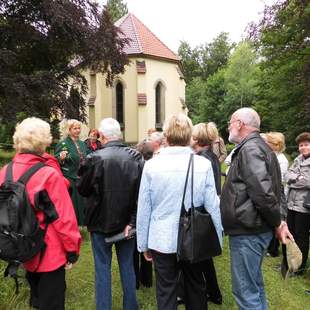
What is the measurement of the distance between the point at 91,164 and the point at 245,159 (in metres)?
1.41

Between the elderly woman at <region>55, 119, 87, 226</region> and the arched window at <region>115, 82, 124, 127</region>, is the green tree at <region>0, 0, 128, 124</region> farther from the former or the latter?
the arched window at <region>115, 82, 124, 127</region>

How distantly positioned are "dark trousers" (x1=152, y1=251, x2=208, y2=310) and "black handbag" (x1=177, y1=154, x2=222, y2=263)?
178 mm

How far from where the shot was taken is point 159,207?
9.36 feet

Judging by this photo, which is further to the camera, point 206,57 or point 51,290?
point 206,57

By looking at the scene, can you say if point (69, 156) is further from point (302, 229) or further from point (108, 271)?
point (302, 229)

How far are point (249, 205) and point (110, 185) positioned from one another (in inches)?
49.9

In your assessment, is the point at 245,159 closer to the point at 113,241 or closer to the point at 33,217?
the point at 113,241

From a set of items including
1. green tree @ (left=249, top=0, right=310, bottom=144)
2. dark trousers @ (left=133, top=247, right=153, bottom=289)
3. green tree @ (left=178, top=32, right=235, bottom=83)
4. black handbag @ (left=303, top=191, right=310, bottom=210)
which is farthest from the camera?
green tree @ (left=178, top=32, right=235, bottom=83)

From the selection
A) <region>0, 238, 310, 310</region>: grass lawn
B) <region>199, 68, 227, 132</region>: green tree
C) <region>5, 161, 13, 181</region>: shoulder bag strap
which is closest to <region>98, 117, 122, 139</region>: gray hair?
<region>5, 161, 13, 181</region>: shoulder bag strap

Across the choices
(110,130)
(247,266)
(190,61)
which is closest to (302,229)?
(247,266)

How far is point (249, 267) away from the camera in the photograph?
9.54 feet

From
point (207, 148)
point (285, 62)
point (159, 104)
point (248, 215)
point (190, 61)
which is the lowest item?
point (248, 215)

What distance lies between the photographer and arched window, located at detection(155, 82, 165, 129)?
25281mm

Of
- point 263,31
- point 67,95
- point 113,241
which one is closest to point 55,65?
point 67,95
